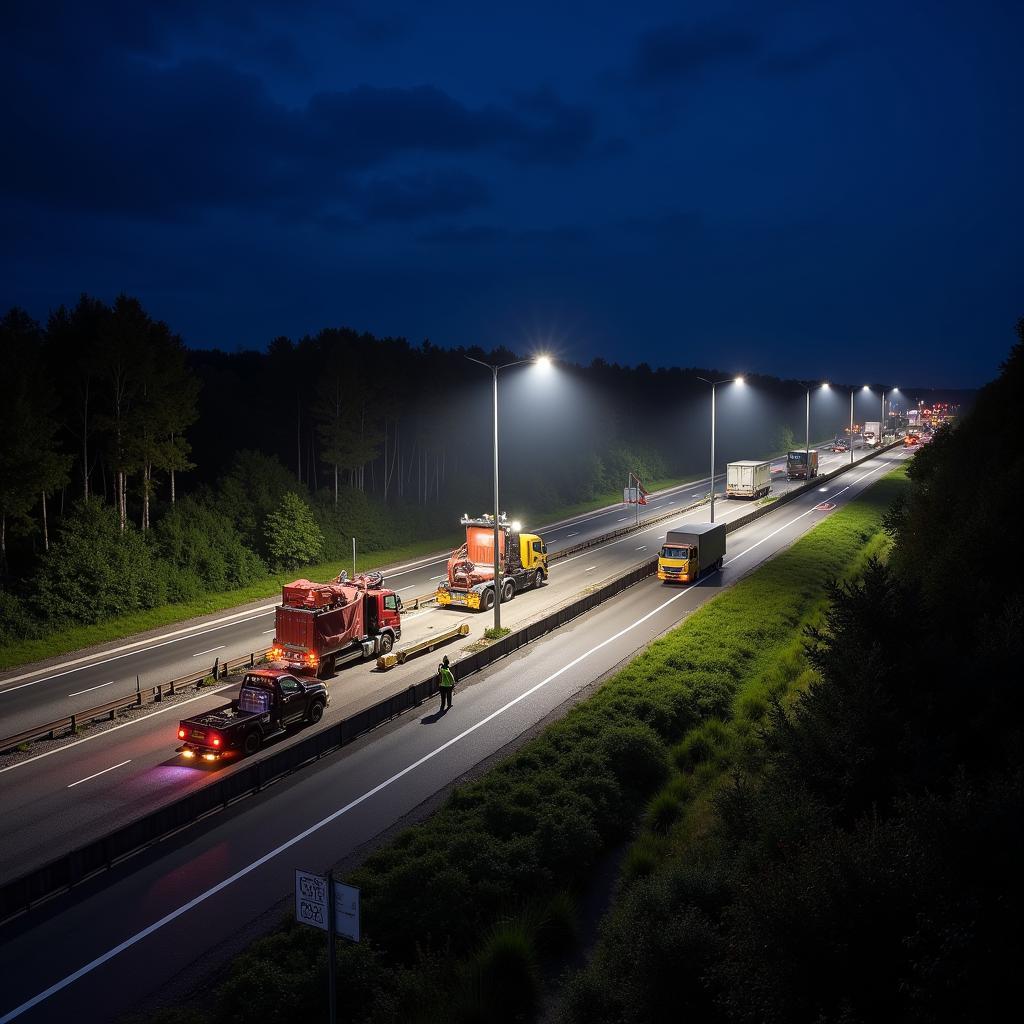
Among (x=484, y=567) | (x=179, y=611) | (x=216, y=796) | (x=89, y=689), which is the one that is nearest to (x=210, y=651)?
(x=89, y=689)

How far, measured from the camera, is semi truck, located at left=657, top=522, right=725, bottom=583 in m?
42.3

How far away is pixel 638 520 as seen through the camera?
6588 cm

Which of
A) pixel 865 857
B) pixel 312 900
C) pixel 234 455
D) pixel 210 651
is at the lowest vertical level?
pixel 210 651

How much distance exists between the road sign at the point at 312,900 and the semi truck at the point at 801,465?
8732cm

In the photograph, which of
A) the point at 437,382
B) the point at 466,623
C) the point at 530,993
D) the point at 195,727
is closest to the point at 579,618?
the point at 466,623

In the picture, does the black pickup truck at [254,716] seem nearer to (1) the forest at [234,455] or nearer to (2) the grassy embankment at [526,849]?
(2) the grassy embankment at [526,849]

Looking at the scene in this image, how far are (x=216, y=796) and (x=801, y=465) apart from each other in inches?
3216

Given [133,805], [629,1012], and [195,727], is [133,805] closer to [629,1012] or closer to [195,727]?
[195,727]

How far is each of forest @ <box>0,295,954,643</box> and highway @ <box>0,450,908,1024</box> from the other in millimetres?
17201

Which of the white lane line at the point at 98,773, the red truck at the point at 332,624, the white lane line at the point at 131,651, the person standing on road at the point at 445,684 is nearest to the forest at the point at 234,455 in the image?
the white lane line at the point at 131,651

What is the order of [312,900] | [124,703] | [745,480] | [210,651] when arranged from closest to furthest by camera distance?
1. [312,900]
2. [124,703]
3. [210,651]
4. [745,480]

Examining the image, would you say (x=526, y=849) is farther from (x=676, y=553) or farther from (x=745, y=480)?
(x=745, y=480)

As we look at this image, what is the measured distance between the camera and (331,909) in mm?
8695

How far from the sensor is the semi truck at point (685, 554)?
42.3 m
